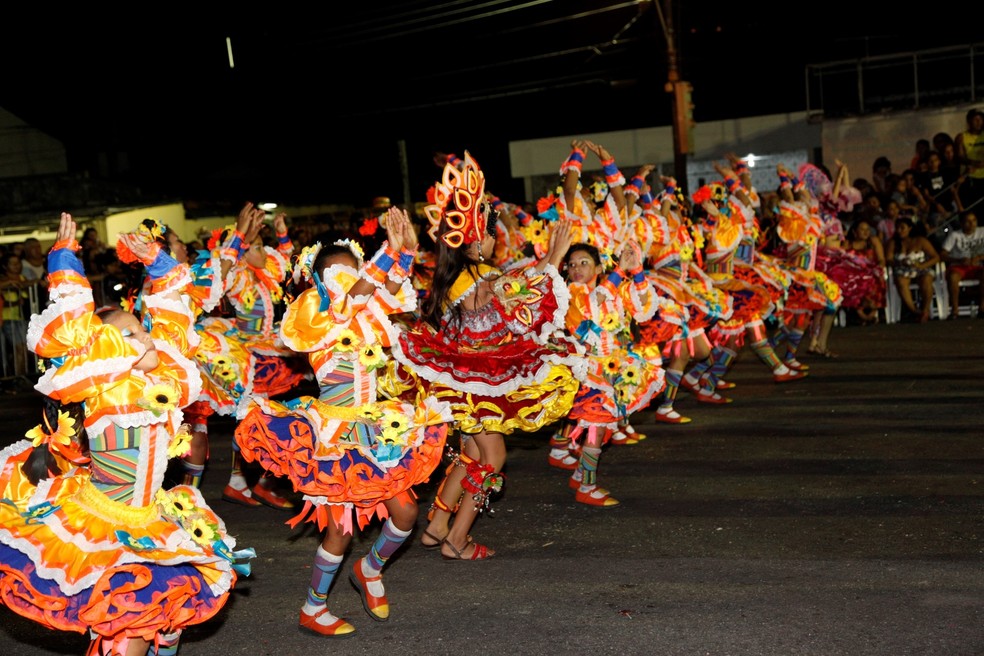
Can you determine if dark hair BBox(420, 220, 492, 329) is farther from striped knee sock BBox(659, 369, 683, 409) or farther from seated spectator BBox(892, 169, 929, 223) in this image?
seated spectator BBox(892, 169, 929, 223)

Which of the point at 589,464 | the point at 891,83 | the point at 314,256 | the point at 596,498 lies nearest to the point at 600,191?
the point at 589,464

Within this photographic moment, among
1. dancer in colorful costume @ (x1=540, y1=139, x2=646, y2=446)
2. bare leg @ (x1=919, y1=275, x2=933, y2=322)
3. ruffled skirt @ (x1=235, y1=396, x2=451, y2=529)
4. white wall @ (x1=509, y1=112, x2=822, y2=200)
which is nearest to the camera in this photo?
ruffled skirt @ (x1=235, y1=396, x2=451, y2=529)

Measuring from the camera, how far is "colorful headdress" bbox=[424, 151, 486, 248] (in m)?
6.49

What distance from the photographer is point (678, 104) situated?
20734 mm

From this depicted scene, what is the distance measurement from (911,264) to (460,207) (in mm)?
12434

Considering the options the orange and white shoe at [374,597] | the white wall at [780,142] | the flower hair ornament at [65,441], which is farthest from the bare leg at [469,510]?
the white wall at [780,142]

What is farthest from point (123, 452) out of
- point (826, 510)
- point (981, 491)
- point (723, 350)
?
point (723, 350)

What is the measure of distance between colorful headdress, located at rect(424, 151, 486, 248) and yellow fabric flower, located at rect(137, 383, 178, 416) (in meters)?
2.46

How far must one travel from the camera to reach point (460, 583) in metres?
6.27

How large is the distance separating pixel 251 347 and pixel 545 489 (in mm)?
2467

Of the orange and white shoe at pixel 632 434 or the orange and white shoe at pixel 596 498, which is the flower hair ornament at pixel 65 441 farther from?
the orange and white shoe at pixel 632 434

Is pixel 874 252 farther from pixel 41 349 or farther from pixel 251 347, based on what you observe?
pixel 41 349

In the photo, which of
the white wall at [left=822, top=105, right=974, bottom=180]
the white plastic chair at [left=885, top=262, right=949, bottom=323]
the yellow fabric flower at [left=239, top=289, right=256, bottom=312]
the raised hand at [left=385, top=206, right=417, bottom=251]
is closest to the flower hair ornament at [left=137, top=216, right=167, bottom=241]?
the raised hand at [left=385, top=206, right=417, bottom=251]

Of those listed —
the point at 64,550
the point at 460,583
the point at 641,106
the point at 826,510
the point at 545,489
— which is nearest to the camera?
the point at 64,550
